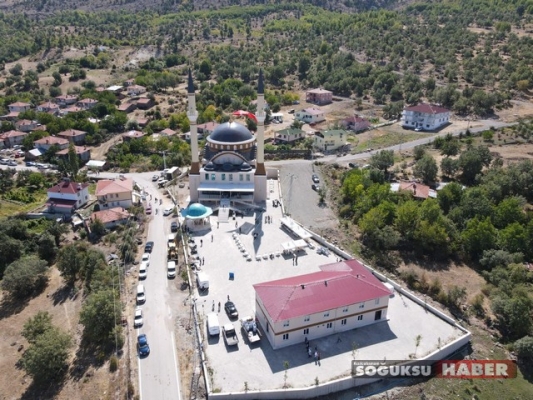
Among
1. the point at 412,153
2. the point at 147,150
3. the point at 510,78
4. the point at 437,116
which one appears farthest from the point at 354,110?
the point at 147,150

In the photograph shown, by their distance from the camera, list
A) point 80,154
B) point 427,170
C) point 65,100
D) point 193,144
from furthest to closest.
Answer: point 65,100 < point 80,154 < point 427,170 < point 193,144

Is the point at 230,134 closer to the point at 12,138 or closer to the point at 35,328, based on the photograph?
the point at 35,328

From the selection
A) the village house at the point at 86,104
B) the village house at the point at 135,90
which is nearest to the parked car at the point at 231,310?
the village house at the point at 86,104

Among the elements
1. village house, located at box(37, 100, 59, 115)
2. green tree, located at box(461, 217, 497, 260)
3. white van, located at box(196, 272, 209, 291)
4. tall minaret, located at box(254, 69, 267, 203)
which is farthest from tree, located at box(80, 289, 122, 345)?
village house, located at box(37, 100, 59, 115)

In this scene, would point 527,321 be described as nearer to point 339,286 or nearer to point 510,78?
point 339,286

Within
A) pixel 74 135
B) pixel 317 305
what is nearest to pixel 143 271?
pixel 317 305

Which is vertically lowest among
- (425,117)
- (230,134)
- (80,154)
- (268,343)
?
(80,154)

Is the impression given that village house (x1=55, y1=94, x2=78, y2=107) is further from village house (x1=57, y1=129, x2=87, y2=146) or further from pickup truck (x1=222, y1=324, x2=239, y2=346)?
pickup truck (x1=222, y1=324, x2=239, y2=346)

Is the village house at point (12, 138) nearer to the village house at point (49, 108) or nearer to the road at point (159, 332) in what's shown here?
the village house at point (49, 108)
